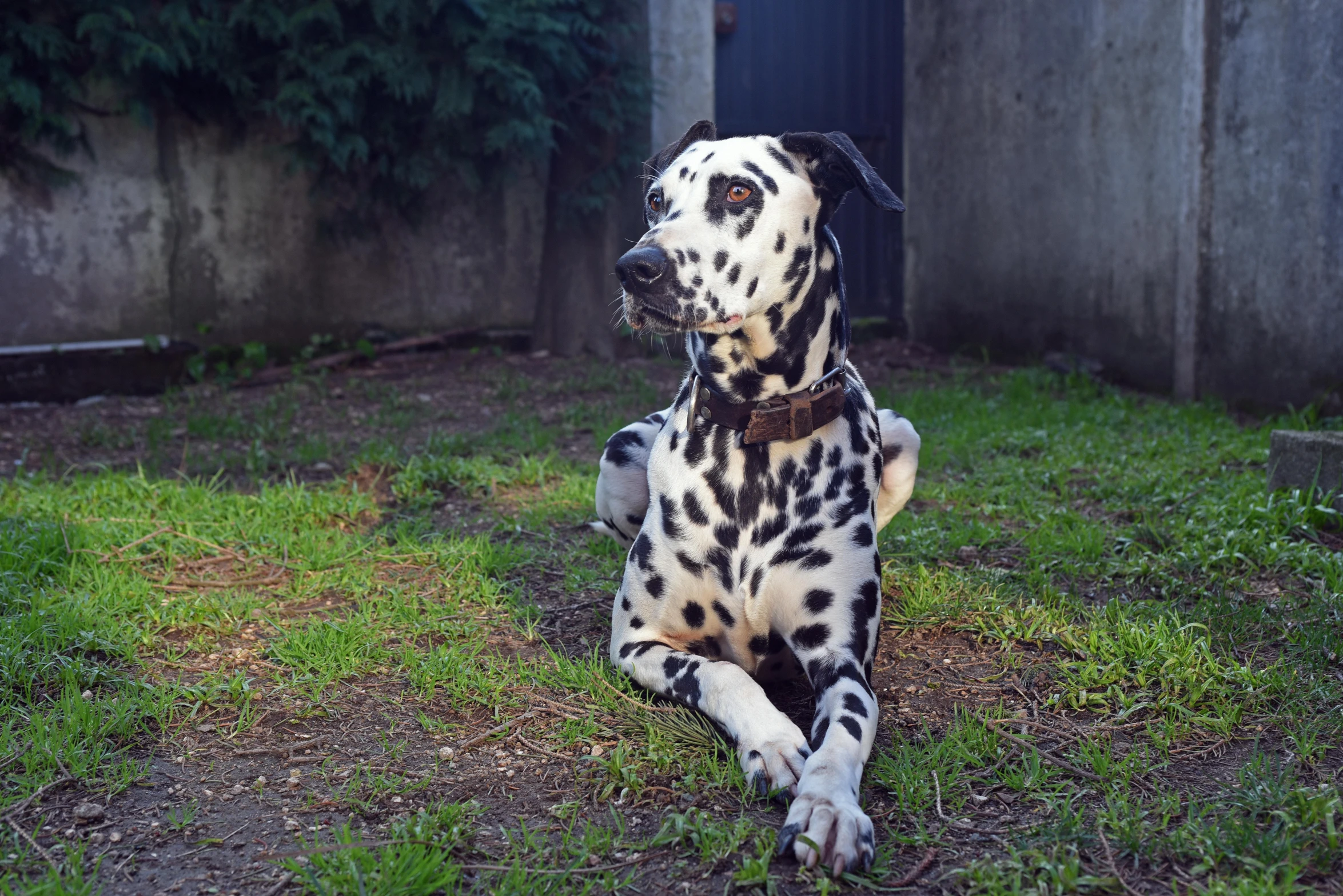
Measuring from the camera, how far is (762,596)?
2602mm

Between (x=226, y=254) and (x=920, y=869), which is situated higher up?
(x=226, y=254)

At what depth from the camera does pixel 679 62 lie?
7.84 meters

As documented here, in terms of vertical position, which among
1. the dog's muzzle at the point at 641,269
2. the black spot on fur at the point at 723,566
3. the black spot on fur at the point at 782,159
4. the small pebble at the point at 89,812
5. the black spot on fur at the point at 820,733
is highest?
the black spot on fur at the point at 782,159

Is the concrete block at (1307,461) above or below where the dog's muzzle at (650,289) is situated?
below

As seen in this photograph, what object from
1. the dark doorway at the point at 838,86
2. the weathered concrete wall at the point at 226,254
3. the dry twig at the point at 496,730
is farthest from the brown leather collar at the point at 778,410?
the dark doorway at the point at 838,86

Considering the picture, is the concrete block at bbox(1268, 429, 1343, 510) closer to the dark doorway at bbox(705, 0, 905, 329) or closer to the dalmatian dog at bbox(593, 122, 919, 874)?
the dalmatian dog at bbox(593, 122, 919, 874)

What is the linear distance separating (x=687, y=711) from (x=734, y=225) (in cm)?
115

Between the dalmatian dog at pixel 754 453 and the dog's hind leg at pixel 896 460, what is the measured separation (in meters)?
0.40

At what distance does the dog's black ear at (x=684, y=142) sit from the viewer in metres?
3.06

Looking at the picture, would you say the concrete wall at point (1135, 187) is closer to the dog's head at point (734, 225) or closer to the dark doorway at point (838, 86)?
the dark doorway at point (838, 86)

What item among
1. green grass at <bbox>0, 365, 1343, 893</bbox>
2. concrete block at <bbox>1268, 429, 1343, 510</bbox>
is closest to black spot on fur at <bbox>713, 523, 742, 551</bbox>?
green grass at <bbox>0, 365, 1343, 893</bbox>

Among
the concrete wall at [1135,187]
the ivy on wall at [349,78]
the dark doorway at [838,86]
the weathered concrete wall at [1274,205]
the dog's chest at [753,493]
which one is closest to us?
the dog's chest at [753,493]

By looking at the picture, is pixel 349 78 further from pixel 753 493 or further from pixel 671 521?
pixel 753 493

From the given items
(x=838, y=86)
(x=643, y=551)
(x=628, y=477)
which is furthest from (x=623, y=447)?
(x=838, y=86)
